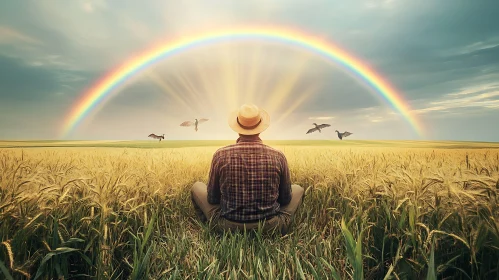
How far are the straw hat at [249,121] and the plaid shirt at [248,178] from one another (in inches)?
8.0

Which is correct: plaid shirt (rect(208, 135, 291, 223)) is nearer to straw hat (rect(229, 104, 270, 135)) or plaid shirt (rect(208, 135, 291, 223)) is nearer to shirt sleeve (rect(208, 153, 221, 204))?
shirt sleeve (rect(208, 153, 221, 204))

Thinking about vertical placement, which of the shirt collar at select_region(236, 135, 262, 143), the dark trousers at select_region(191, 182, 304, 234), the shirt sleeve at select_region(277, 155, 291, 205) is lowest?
the dark trousers at select_region(191, 182, 304, 234)

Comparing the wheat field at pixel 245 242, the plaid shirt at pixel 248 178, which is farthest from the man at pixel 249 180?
the wheat field at pixel 245 242

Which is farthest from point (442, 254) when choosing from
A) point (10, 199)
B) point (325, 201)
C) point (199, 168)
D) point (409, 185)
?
point (199, 168)

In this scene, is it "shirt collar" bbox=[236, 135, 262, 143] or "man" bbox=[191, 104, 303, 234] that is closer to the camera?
"man" bbox=[191, 104, 303, 234]

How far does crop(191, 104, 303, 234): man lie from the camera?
386 centimetres

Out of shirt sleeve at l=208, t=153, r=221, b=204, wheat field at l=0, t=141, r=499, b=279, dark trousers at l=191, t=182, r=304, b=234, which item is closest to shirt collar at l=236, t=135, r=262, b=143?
shirt sleeve at l=208, t=153, r=221, b=204

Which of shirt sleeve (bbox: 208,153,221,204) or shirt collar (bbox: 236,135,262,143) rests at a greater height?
shirt collar (bbox: 236,135,262,143)

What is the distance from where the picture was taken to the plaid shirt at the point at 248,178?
385cm

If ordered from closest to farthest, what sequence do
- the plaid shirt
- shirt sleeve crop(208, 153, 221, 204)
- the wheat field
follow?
the wheat field → the plaid shirt → shirt sleeve crop(208, 153, 221, 204)

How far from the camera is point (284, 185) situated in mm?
4113

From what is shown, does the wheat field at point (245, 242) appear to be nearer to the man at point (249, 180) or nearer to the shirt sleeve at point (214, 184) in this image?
the man at point (249, 180)

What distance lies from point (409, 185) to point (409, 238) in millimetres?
508

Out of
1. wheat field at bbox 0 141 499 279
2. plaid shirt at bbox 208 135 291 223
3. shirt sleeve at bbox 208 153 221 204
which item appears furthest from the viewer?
shirt sleeve at bbox 208 153 221 204
